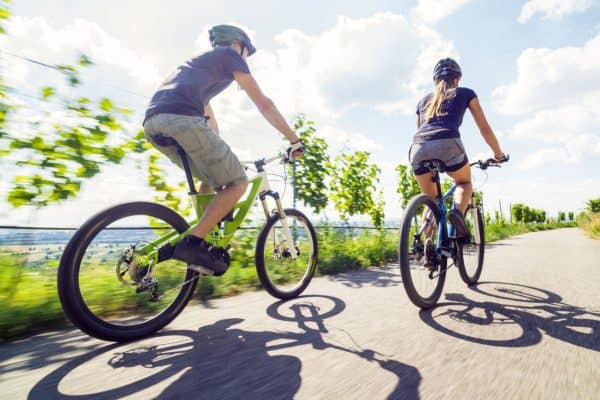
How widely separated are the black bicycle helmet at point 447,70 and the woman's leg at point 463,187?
89 cm

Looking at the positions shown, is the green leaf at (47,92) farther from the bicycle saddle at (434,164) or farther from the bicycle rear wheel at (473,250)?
the bicycle rear wheel at (473,250)

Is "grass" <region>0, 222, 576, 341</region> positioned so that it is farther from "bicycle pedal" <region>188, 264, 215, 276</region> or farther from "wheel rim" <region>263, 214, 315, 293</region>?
"bicycle pedal" <region>188, 264, 215, 276</region>

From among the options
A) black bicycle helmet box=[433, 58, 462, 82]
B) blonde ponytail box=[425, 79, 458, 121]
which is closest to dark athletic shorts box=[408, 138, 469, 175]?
blonde ponytail box=[425, 79, 458, 121]

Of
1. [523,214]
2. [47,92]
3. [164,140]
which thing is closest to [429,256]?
[164,140]

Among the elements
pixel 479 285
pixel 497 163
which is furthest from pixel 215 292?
pixel 497 163

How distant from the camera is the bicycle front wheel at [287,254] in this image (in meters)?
3.14

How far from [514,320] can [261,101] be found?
96.7 inches

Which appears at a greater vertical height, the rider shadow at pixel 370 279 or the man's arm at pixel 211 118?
the man's arm at pixel 211 118

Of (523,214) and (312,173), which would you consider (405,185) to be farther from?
(523,214)

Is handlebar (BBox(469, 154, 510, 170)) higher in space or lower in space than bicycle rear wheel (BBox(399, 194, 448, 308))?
higher

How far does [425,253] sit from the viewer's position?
2.92 metres

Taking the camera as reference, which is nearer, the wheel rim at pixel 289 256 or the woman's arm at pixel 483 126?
the woman's arm at pixel 483 126

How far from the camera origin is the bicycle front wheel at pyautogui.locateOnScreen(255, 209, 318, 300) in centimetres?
314

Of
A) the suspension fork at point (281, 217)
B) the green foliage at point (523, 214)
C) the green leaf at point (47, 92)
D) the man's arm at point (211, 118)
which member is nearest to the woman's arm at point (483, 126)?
the suspension fork at point (281, 217)
